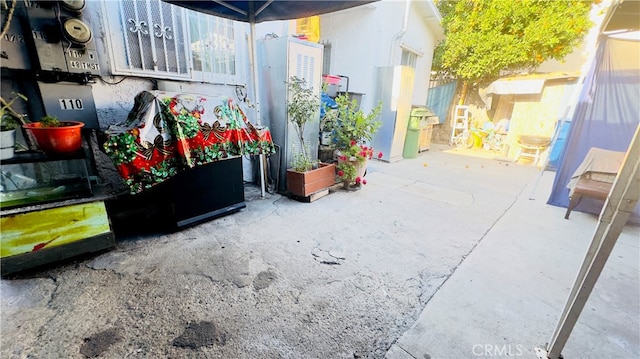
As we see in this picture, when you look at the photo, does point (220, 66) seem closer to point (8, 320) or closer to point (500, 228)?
point (8, 320)

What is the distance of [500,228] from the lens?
2.97 m

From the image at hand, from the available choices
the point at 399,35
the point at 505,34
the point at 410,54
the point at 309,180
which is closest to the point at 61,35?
the point at 309,180

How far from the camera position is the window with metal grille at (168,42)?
97.2 inches

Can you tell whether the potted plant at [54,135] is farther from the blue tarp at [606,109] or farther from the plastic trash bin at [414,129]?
the plastic trash bin at [414,129]

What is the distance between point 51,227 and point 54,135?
2.23ft

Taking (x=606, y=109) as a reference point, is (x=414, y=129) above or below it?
below

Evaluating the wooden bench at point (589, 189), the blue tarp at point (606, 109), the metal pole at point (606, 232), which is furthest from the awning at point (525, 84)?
the metal pole at point (606, 232)

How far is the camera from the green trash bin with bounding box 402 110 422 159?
21.3 ft

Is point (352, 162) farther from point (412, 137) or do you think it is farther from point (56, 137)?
point (412, 137)

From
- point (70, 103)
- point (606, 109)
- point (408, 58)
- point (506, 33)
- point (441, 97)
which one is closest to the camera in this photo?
point (70, 103)

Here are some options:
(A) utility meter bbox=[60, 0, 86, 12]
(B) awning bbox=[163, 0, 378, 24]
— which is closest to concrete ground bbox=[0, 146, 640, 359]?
(A) utility meter bbox=[60, 0, 86, 12]

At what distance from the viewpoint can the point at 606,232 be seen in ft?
3.95

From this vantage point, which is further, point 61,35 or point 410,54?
point 410,54

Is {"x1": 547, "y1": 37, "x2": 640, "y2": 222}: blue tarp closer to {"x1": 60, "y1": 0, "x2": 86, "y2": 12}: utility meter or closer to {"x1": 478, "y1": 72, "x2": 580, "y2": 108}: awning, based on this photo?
{"x1": 478, "y1": 72, "x2": 580, "y2": 108}: awning
